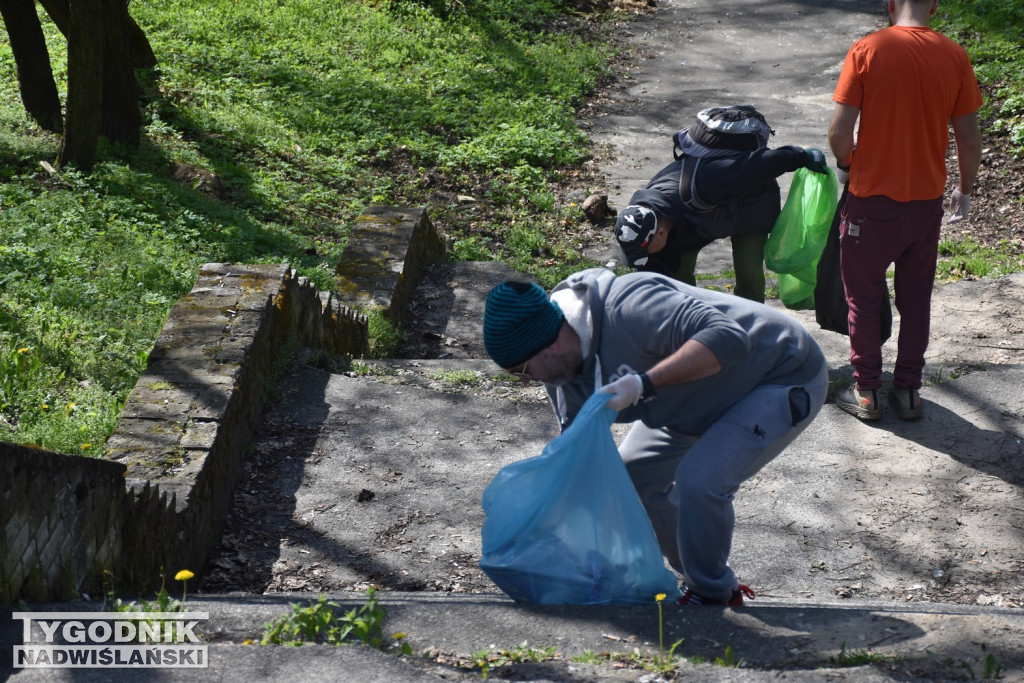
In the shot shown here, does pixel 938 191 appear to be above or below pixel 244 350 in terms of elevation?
above

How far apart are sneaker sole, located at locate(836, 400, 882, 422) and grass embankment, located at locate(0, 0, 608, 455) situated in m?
3.48

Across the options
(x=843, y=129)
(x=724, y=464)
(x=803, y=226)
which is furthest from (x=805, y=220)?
(x=724, y=464)

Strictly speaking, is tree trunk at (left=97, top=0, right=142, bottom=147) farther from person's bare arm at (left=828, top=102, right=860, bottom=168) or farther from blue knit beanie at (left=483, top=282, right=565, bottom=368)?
blue knit beanie at (left=483, top=282, right=565, bottom=368)

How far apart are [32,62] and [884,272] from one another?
8.07 meters

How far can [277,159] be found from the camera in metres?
10.8

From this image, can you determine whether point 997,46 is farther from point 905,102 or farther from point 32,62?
point 32,62

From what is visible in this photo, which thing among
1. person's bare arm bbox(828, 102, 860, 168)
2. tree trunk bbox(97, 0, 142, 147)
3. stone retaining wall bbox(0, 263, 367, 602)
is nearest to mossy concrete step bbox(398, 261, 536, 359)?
stone retaining wall bbox(0, 263, 367, 602)

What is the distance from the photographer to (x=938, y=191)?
15.3 ft

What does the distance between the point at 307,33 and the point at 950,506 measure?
12.0 m

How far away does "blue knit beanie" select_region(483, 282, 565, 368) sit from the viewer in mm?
2924

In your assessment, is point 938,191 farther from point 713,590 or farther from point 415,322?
point 415,322

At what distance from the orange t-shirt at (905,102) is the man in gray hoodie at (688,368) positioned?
1780mm

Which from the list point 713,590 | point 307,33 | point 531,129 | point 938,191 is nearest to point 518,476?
point 713,590

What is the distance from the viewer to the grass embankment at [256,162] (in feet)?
17.6
